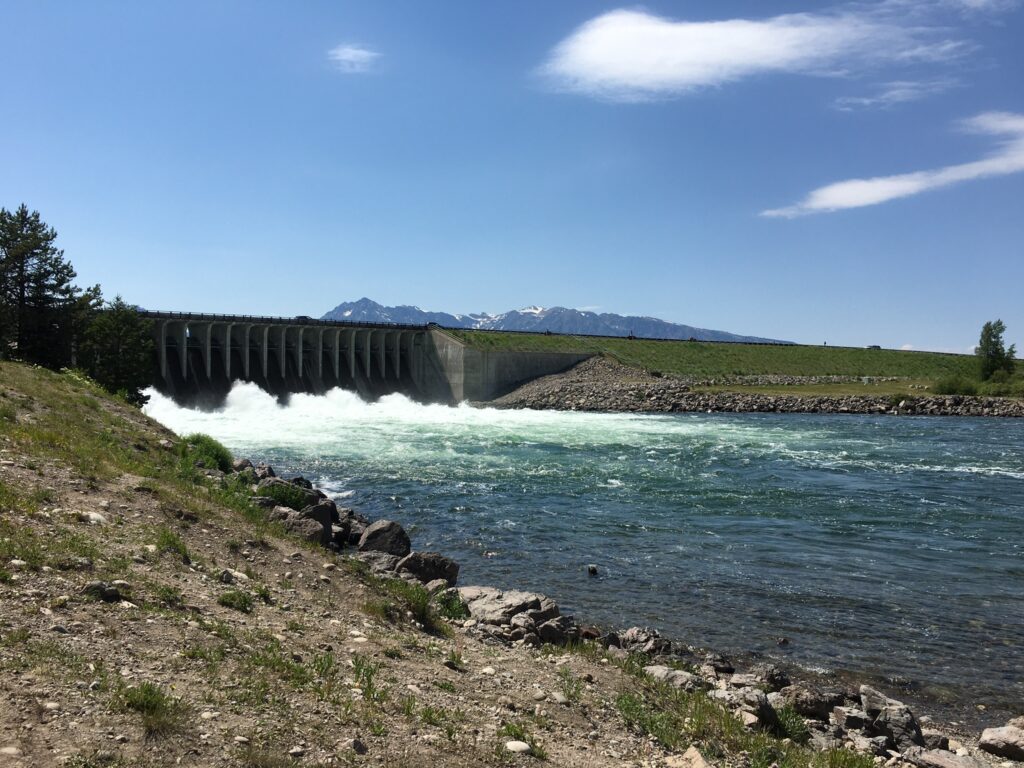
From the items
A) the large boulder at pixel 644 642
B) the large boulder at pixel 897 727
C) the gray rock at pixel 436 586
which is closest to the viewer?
the large boulder at pixel 897 727

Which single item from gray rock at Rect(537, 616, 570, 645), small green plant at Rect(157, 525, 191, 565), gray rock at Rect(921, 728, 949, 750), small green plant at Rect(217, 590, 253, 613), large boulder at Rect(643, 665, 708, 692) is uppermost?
small green plant at Rect(157, 525, 191, 565)

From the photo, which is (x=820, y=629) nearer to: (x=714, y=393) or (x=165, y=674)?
(x=165, y=674)

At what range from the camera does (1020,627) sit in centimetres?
1402

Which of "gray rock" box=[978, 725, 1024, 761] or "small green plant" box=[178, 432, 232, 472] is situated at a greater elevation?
"small green plant" box=[178, 432, 232, 472]

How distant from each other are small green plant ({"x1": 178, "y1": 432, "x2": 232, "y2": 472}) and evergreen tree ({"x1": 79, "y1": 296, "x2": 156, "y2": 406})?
20700mm

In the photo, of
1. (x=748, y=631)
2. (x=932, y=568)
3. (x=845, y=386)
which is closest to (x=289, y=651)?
(x=748, y=631)

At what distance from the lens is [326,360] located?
6906cm

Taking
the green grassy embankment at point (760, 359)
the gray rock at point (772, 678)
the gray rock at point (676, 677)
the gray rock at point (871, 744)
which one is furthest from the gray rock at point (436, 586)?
the green grassy embankment at point (760, 359)

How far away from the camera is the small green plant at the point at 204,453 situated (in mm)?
20297

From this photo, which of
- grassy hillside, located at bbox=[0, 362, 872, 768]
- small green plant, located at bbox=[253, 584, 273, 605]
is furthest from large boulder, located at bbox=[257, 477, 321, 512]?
small green plant, located at bbox=[253, 584, 273, 605]

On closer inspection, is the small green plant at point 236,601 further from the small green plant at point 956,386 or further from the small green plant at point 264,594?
the small green plant at point 956,386

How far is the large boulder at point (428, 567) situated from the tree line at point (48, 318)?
26.8m

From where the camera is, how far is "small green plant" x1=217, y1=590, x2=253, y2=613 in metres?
9.26

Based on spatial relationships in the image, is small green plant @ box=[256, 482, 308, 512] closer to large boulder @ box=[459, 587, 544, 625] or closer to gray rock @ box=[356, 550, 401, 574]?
gray rock @ box=[356, 550, 401, 574]
